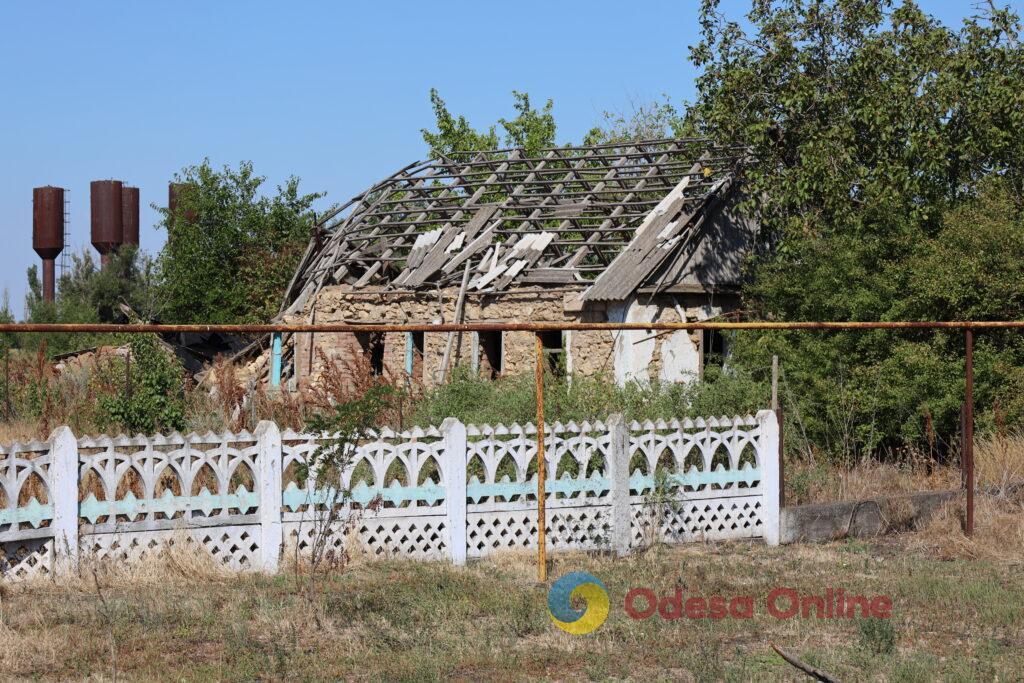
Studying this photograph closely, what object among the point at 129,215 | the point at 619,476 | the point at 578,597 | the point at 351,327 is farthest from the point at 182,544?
the point at 129,215

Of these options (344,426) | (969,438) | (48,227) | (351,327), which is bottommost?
(969,438)

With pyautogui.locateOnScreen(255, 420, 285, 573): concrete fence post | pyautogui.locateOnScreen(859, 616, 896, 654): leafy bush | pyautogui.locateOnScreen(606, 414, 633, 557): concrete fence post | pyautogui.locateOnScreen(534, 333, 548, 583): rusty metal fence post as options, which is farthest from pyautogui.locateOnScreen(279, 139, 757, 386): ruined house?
pyautogui.locateOnScreen(859, 616, 896, 654): leafy bush

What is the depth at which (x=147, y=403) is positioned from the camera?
12.5 m

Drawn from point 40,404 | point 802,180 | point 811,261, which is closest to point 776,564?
point 811,261

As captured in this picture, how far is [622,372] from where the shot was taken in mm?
16750

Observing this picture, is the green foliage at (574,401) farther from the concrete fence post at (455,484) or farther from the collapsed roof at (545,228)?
the collapsed roof at (545,228)

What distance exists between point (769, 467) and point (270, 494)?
15.4ft

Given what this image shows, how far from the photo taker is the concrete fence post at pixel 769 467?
35.4 feet

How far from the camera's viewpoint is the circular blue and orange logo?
7.62 m

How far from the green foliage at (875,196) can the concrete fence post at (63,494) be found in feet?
28.1

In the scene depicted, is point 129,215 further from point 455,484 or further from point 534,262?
point 455,484

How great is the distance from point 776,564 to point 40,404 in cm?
904

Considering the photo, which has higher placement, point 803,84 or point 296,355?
point 803,84

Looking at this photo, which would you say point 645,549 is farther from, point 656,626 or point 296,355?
point 296,355
